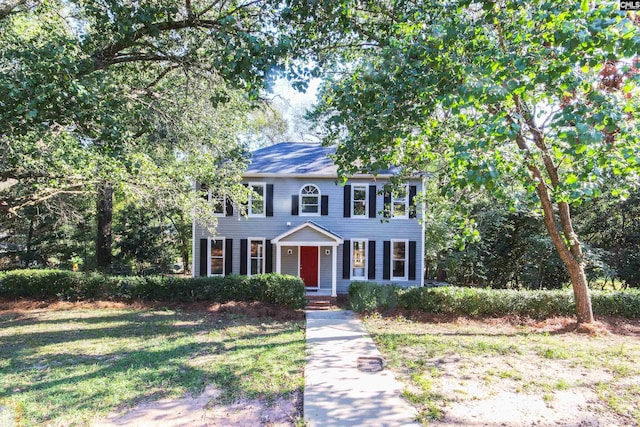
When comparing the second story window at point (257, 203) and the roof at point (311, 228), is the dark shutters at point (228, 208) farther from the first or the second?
the roof at point (311, 228)

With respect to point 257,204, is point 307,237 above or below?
below

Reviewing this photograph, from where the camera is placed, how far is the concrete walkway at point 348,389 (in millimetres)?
4039

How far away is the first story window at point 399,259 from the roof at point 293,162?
2751 mm

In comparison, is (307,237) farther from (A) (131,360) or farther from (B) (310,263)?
(A) (131,360)

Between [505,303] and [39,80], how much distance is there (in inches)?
422

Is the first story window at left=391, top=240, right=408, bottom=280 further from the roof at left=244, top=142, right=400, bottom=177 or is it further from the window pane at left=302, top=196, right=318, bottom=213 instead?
the window pane at left=302, top=196, right=318, bottom=213

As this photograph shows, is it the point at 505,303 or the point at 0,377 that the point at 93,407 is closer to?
the point at 0,377

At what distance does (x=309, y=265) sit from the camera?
46.1 ft

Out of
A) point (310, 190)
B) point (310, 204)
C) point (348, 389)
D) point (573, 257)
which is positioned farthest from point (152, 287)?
point (573, 257)

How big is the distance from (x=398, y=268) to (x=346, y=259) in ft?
6.69

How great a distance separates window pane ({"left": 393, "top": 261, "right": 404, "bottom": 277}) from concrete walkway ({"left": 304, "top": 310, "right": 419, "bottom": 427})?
6.49 metres

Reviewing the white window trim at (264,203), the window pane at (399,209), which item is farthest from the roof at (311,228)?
the window pane at (399,209)

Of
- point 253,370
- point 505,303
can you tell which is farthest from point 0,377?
point 505,303

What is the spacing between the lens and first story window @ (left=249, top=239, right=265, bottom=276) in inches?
547
